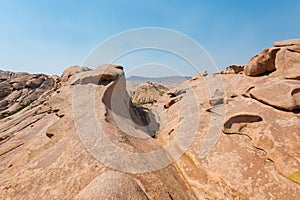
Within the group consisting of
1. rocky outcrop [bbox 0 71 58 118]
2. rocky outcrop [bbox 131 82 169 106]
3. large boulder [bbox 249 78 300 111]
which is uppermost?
large boulder [bbox 249 78 300 111]

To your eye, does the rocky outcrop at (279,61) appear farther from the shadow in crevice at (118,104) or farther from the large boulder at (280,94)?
the shadow in crevice at (118,104)

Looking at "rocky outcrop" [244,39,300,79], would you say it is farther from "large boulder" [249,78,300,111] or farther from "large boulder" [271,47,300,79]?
"large boulder" [249,78,300,111]

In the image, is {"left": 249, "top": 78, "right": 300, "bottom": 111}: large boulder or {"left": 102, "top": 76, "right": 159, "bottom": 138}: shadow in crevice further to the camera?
{"left": 102, "top": 76, "right": 159, "bottom": 138}: shadow in crevice

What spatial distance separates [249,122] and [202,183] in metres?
2.96

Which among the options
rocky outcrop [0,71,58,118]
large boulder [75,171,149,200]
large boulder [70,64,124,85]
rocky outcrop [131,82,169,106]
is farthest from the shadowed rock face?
rocky outcrop [131,82,169,106]

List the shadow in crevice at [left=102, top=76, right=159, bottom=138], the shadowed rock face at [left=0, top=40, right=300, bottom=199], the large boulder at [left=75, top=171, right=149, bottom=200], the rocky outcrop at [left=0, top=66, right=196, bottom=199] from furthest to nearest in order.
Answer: the shadow in crevice at [left=102, top=76, right=159, bottom=138] → the shadowed rock face at [left=0, top=40, right=300, bottom=199] → the rocky outcrop at [left=0, top=66, right=196, bottom=199] → the large boulder at [left=75, top=171, right=149, bottom=200]

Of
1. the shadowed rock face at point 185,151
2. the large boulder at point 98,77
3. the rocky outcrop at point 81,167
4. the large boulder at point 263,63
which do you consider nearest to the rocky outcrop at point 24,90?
the large boulder at point 98,77

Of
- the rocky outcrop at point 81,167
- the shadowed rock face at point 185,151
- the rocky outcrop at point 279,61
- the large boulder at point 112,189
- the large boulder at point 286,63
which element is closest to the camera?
the large boulder at point 112,189

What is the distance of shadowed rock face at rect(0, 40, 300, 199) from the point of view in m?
4.31

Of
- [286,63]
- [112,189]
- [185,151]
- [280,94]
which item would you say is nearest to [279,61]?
[286,63]

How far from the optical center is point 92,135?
5.79m

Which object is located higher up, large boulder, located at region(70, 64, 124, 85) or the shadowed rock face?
large boulder, located at region(70, 64, 124, 85)

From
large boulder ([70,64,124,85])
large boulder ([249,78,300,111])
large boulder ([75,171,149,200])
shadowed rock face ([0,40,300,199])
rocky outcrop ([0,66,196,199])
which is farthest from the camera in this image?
large boulder ([70,64,124,85])

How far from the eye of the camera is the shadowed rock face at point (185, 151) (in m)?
4.31
